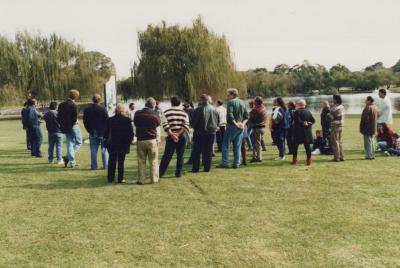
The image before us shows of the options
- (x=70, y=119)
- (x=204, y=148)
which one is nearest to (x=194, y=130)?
(x=204, y=148)

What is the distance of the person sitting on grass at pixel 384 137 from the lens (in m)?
11.6

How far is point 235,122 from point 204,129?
977 mm

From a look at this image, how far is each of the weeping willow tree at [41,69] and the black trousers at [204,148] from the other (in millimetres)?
31485

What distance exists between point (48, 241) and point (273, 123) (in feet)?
25.4

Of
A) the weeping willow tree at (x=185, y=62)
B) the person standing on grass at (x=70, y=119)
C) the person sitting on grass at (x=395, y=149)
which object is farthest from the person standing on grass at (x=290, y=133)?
the weeping willow tree at (x=185, y=62)

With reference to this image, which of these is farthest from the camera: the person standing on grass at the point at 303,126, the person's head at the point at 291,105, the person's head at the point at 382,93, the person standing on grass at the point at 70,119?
the person's head at the point at 291,105

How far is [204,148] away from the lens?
9508 mm

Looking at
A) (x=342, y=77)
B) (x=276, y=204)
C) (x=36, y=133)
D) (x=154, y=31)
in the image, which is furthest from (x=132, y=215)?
(x=342, y=77)

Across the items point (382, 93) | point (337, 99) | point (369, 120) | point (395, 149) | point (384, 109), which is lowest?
point (395, 149)

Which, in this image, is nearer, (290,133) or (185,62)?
(290,133)

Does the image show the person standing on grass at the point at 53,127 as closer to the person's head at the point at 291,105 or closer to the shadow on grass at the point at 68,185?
the shadow on grass at the point at 68,185

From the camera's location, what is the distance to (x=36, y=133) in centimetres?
1260

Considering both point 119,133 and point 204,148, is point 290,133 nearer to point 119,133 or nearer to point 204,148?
point 204,148

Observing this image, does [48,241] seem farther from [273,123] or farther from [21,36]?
[21,36]
